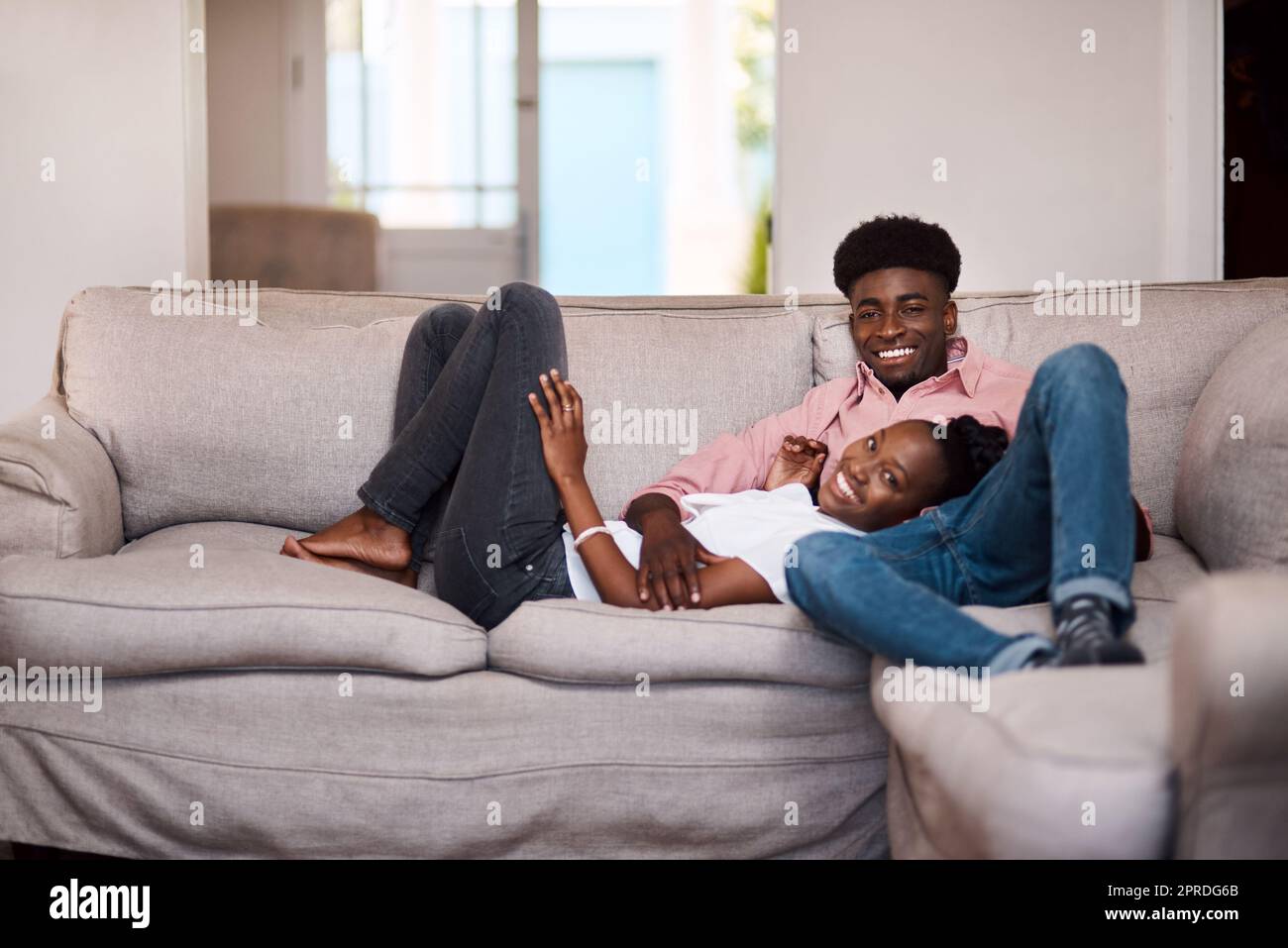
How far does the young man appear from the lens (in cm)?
128

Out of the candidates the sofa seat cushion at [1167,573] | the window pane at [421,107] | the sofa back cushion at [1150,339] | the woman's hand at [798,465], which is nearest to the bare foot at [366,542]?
the woman's hand at [798,465]

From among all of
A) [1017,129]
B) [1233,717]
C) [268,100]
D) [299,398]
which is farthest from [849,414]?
[268,100]

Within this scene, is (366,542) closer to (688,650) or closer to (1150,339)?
(688,650)

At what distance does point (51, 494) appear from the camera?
1.72 metres

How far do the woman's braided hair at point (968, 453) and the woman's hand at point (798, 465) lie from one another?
285 millimetres

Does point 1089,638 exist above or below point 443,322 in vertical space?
below

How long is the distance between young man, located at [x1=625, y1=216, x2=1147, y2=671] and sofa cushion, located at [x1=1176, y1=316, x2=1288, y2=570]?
0.96ft

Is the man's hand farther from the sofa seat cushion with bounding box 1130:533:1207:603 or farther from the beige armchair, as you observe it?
the beige armchair

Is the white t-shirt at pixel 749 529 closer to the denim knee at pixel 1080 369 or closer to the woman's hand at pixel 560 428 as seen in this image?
the woman's hand at pixel 560 428

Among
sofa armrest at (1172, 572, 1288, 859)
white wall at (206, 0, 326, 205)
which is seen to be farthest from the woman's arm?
white wall at (206, 0, 326, 205)

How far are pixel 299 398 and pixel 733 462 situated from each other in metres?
0.80
